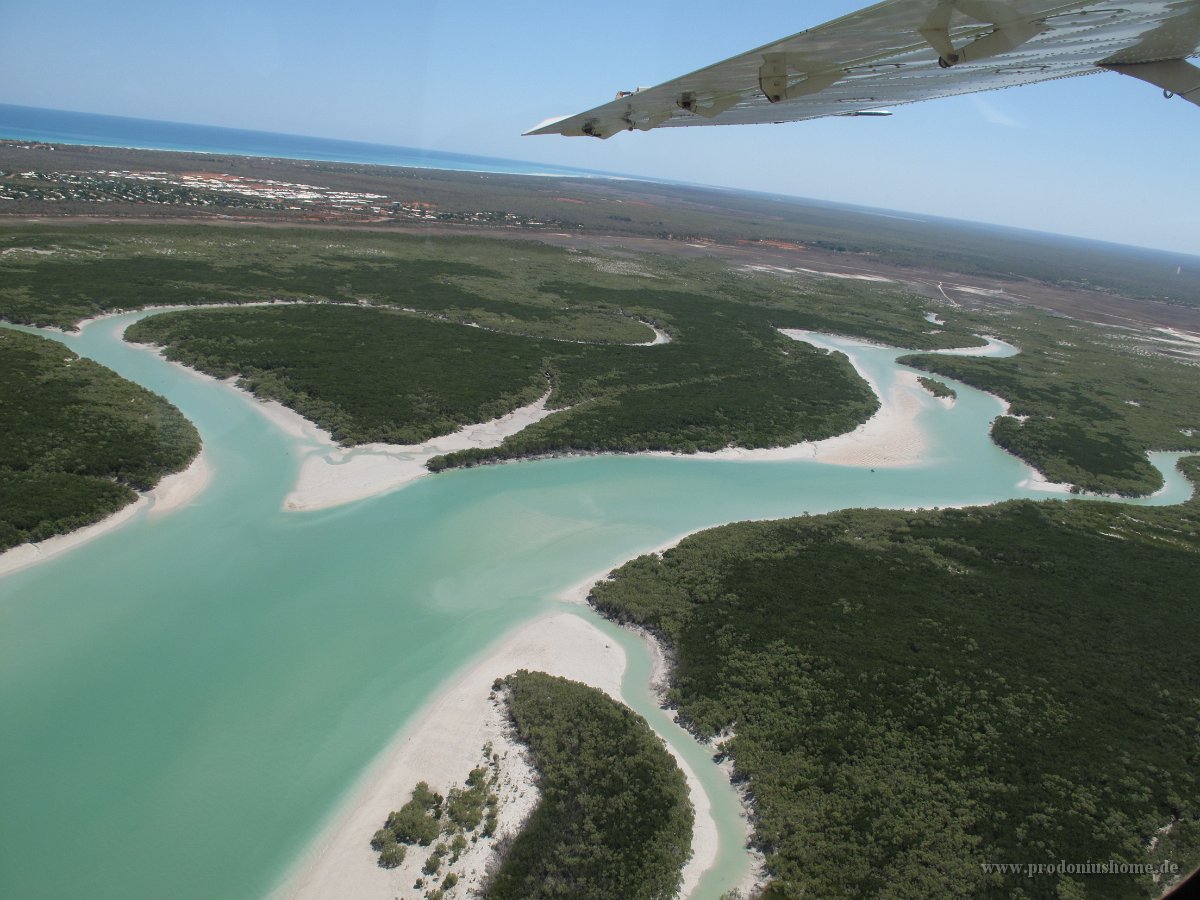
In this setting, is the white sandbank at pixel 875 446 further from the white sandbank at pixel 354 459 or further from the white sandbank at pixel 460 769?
the white sandbank at pixel 460 769

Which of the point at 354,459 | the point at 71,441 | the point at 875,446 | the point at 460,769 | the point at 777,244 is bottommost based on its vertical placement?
the point at 460,769

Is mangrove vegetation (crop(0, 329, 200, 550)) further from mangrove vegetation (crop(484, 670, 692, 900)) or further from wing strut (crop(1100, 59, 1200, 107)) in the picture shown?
wing strut (crop(1100, 59, 1200, 107))

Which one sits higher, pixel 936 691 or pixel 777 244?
pixel 777 244

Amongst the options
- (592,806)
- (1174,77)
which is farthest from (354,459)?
(1174,77)

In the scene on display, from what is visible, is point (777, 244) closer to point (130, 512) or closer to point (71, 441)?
point (71, 441)

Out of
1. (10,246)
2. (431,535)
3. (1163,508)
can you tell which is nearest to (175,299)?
(10,246)

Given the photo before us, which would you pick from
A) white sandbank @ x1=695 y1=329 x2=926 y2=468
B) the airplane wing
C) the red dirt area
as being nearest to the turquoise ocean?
white sandbank @ x1=695 y1=329 x2=926 y2=468
